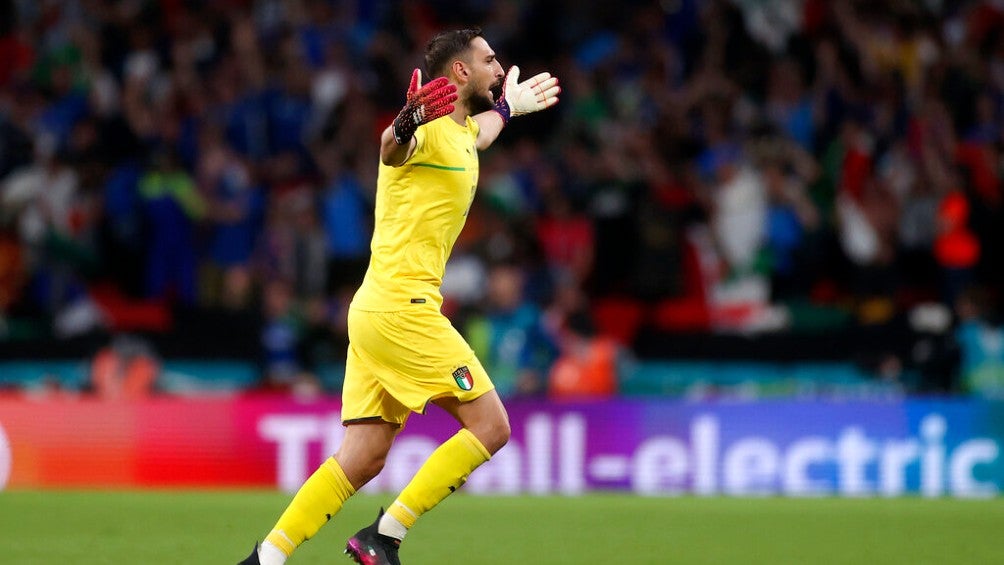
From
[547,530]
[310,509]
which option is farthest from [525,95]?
[547,530]

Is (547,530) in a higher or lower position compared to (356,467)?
lower

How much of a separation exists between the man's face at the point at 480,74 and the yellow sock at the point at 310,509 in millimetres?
1685

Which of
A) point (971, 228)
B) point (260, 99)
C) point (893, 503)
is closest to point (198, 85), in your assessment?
point (260, 99)

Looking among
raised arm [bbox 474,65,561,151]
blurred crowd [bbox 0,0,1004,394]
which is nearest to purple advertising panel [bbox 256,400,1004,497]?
blurred crowd [bbox 0,0,1004,394]

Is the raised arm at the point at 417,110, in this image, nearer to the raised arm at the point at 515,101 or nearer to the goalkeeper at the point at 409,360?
the goalkeeper at the point at 409,360

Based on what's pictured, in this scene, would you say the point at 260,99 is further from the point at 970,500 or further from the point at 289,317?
the point at 970,500

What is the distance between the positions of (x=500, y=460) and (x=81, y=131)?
611 cm

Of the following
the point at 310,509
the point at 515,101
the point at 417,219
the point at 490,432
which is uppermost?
the point at 515,101

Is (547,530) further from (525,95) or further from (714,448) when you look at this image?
(714,448)

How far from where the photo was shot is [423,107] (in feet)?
19.9

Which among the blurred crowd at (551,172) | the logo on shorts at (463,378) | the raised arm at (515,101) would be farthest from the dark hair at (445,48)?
the blurred crowd at (551,172)

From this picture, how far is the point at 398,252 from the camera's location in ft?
21.5

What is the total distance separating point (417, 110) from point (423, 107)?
0.09 feet

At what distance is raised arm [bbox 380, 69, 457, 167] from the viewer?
6062 millimetres
